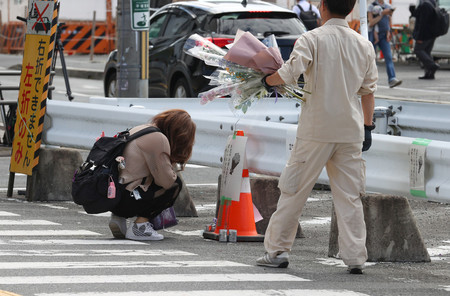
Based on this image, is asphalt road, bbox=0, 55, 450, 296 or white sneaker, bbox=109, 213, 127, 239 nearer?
asphalt road, bbox=0, 55, 450, 296

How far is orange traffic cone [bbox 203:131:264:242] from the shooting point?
8.48 meters

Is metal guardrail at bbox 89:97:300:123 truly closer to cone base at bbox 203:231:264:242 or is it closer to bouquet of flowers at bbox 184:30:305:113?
cone base at bbox 203:231:264:242

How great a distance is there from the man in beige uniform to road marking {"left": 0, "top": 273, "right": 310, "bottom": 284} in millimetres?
406

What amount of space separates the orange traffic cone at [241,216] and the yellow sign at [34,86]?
8.53 feet

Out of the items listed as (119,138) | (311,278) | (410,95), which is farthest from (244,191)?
(410,95)

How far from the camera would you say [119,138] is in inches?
338

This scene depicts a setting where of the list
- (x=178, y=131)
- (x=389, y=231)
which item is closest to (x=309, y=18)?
(x=178, y=131)

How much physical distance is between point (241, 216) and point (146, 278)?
6.04 feet

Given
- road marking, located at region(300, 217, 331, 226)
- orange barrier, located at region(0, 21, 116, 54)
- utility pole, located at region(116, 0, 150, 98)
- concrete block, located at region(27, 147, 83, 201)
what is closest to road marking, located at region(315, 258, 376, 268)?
road marking, located at region(300, 217, 331, 226)

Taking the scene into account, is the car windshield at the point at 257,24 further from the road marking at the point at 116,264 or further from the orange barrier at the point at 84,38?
the orange barrier at the point at 84,38

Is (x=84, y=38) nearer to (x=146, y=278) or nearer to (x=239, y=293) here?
(x=146, y=278)

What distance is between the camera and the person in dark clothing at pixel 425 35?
24.2 m

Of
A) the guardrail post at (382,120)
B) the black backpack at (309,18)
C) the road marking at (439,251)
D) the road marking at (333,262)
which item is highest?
the black backpack at (309,18)

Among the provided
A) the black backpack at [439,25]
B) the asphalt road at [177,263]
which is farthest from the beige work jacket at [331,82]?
the black backpack at [439,25]
